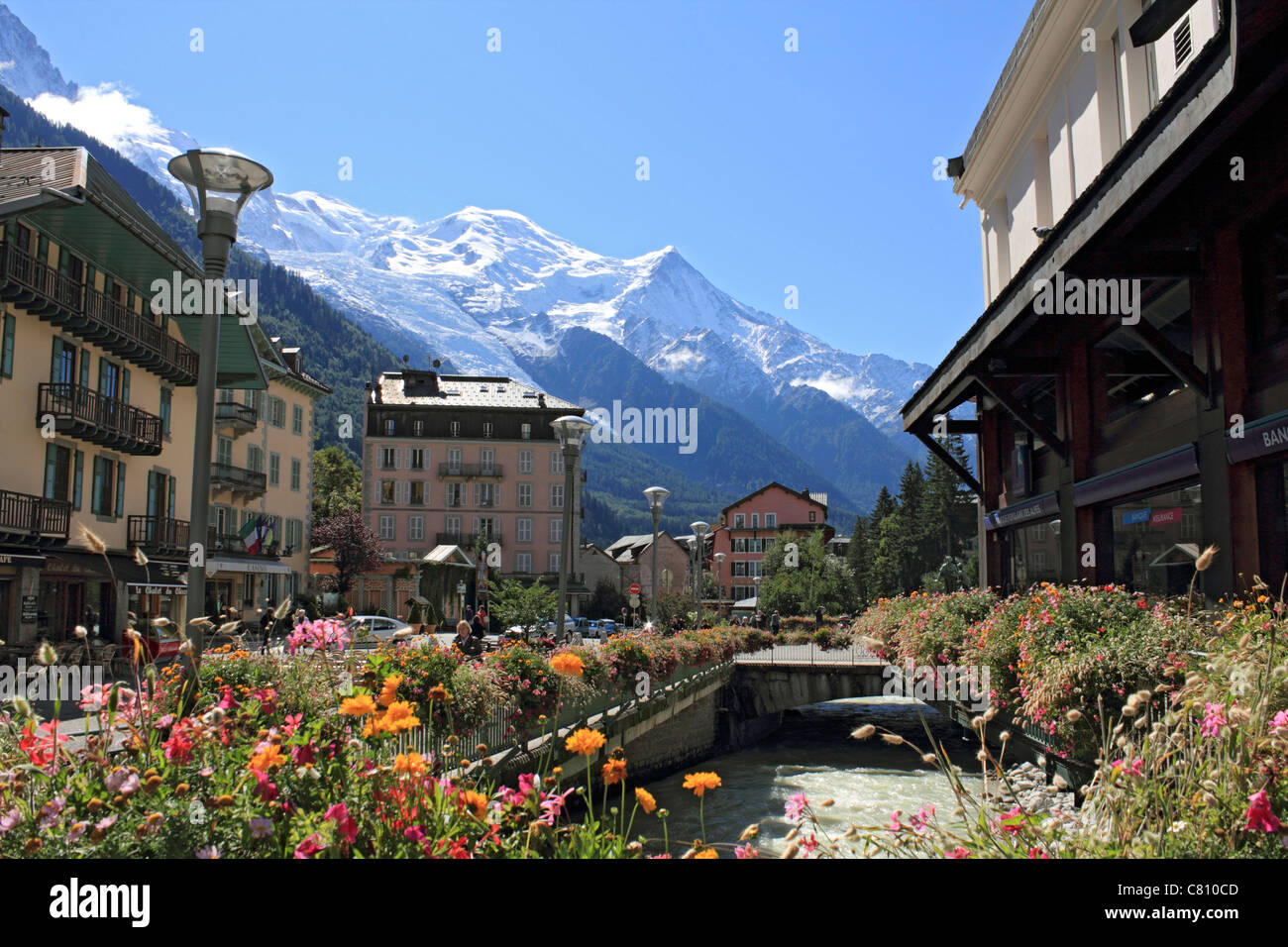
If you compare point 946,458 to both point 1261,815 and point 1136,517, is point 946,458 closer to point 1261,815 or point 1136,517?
point 1136,517

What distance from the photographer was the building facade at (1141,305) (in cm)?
1082

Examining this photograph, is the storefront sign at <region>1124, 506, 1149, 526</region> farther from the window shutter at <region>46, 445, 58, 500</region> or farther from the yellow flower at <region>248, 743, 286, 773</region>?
the window shutter at <region>46, 445, 58, 500</region>

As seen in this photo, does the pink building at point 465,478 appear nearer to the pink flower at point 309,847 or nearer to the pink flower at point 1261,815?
the pink flower at point 309,847

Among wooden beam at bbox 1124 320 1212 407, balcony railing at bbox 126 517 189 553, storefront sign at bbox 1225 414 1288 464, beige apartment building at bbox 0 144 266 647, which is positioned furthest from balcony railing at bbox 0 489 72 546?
storefront sign at bbox 1225 414 1288 464

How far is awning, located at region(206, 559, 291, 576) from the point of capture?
3494 cm

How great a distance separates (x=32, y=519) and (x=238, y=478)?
17.5m

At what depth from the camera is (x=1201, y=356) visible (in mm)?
13391

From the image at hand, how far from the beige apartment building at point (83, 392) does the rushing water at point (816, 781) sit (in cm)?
1215

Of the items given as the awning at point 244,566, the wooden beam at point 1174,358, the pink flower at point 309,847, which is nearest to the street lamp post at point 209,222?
the pink flower at point 309,847

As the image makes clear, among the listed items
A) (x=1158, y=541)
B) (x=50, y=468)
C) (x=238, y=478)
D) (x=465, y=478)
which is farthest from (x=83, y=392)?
(x=465, y=478)

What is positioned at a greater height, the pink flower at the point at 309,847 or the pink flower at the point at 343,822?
the pink flower at the point at 343,822
